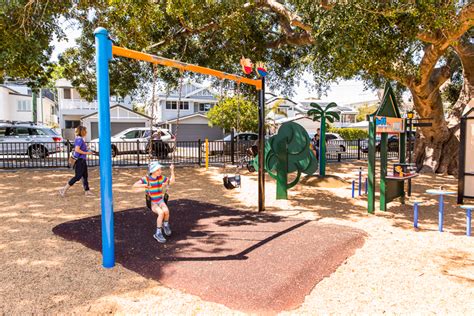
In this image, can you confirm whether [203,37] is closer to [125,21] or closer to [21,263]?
[125,21]

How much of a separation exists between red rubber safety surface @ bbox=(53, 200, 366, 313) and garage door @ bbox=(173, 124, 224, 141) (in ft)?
103

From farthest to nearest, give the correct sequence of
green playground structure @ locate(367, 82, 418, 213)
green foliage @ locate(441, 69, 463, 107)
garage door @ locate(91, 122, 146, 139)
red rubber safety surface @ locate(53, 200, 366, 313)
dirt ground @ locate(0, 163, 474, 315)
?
garage door @ locate(91, 122, 146, 139)
green foliage @ locate(441, 69, 463, 107)
green playground structure @ locate(367, 82, 418, 213)
red rubber safety surface @ locate(53, 200, 366, 313)
dirt ground @ locate(0, 163, 474, 315)

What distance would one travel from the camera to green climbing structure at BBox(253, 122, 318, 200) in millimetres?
8727

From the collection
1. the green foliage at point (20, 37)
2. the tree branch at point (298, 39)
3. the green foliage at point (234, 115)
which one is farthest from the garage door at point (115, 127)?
the tree branch at point (298, 39)

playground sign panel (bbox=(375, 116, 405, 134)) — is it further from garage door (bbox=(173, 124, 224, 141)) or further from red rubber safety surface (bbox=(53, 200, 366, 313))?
garage door (bbox=(173, 124, 224, 141))

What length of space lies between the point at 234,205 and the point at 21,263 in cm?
466

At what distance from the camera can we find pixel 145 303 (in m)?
3.44

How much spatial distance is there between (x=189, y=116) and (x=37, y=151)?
886 inches

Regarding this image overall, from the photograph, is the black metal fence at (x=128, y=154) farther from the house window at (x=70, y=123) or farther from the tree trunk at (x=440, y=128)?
the house window at (x=70, y=123)

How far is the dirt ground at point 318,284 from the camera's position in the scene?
343 centimetres

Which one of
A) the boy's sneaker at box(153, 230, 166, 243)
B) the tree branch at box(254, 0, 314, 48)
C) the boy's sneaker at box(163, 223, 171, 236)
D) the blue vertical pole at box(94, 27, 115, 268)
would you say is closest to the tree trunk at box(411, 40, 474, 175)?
the tree branch at box(254, 0, 314, 48)

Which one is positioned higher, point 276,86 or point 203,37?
point 203,37

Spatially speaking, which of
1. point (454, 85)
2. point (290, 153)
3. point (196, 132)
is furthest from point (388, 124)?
point (196, 132)

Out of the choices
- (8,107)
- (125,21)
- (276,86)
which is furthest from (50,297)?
(8,107)
